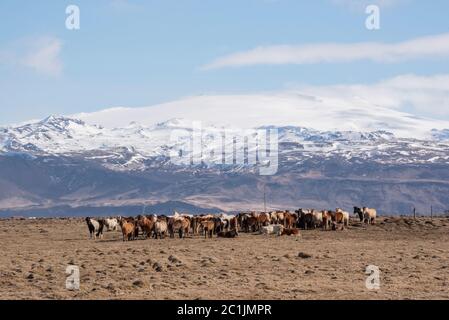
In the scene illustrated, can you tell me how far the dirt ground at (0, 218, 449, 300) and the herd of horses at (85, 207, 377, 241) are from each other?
1956mm

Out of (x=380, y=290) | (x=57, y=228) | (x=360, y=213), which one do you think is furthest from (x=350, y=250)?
(x=57, y=228)

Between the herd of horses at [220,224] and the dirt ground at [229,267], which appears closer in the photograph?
the dirt ground at [229,267]

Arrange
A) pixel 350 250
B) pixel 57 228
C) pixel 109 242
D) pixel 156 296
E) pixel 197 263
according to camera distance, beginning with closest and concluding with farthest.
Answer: pixel 156 296
pixel 197 263
pixel 350 250
pixel 109 242
pixel 57 228

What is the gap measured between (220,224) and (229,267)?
2497cm

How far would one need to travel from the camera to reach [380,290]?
2750 cm

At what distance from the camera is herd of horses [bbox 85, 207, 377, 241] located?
182ft

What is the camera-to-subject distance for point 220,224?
196 ft

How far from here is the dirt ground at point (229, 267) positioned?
1072 inches

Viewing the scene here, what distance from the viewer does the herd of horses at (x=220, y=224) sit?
182 feet

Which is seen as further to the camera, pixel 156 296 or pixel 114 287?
pixel 114 287

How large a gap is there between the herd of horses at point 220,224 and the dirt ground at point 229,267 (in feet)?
6.42
